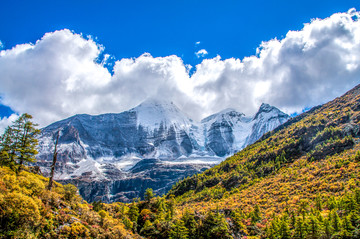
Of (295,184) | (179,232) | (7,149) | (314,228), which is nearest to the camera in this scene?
(7,149)

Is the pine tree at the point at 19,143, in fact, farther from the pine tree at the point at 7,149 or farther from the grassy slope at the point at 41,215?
the grassy slope at the point at 41,215

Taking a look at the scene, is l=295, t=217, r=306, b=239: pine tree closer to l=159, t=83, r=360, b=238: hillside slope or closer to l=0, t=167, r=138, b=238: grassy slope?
l=159, t=83, r=360, b=238: hillside slope

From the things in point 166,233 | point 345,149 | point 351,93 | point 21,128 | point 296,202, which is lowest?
point 166,233

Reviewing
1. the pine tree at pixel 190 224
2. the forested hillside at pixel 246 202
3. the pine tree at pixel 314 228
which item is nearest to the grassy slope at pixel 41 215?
the forested hillside at pixel 246 202

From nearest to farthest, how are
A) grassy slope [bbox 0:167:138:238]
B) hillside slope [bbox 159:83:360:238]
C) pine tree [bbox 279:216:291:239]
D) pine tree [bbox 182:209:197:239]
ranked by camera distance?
1. grassy slope [bbox 0:167:138:238]
2. pine tree [bbox 279:216:291:239]
3. pine tree [bbox 182:209:197:239]
4. hillside slope [bbox 159:83:360:238]

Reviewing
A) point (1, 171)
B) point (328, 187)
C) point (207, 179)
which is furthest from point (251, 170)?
point (1, 171)

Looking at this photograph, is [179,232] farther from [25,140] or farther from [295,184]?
[295,184]

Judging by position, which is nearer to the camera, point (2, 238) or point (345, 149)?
point (2, 238)

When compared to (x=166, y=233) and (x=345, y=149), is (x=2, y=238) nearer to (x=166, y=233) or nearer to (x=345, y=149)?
(x=166, y=233)

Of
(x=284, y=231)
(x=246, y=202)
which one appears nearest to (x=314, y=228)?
(x=284, y=231)

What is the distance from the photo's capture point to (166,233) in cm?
4916

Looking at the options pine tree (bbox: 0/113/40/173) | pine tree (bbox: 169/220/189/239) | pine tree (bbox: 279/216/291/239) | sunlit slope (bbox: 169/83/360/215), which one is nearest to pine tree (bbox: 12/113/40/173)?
pine tree (bbox: 0/113/40/173)

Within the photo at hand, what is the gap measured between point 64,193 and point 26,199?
39.5ft

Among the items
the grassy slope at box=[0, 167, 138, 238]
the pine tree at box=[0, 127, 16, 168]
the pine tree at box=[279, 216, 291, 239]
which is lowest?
the pine tree at box=[279, 216, 291, 239]
